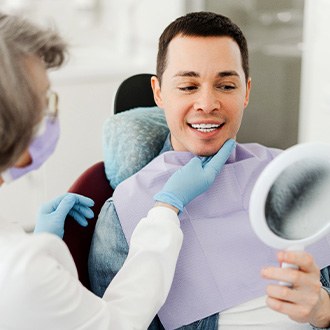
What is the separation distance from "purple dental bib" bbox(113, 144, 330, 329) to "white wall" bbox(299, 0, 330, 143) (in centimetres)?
120

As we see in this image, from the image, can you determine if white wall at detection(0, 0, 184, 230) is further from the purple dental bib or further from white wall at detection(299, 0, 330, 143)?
the purple dental bib

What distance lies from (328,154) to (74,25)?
9.67 ft

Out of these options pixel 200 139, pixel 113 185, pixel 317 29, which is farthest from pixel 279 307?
pixel 317 29

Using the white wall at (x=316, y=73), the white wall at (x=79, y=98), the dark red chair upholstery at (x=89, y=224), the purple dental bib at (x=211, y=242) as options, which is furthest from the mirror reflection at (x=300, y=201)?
the white wall at (x=79, y=98)

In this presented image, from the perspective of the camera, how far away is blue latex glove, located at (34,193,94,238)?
1305mm

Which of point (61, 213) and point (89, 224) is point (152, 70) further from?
point (61, 213)

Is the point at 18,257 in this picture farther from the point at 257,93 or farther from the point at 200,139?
the point at 257,93

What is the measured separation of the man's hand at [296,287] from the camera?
36.7 inches

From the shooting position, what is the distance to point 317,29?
8.07 feet

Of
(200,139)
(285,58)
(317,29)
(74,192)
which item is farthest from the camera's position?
(285,58)

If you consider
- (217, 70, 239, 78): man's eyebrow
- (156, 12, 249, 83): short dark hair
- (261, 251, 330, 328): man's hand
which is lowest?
(261, 251, 330, 328): man's hand

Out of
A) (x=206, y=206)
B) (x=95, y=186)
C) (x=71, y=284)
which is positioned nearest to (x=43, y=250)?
(x=71, y=284)

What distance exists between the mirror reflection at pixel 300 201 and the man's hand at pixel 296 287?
0.12ft

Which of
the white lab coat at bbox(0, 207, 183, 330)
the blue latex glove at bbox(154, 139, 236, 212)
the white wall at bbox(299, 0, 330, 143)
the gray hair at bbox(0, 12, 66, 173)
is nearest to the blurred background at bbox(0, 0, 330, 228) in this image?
the white wall at bbox(299, 0, 330, 143)
